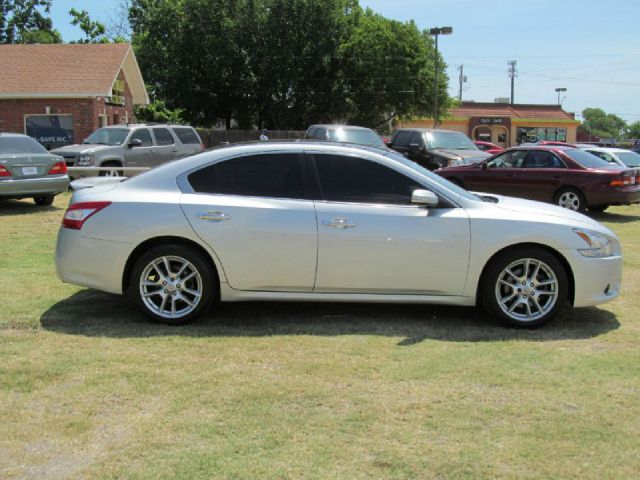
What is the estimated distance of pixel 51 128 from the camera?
91.8 ft

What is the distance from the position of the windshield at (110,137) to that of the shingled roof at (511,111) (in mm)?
56677

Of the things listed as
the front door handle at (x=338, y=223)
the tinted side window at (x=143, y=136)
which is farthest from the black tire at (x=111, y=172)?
the front door handle at (x=338, y=223)

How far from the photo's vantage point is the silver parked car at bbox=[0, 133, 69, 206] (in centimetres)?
1277

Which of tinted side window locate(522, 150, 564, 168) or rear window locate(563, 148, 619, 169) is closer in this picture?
rear window locate(563, 148, 619, 169)

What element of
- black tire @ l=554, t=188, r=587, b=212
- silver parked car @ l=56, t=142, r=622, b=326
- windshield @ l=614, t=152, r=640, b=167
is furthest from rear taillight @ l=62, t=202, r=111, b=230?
windshield @ l=614, t=152, r=640, b=167

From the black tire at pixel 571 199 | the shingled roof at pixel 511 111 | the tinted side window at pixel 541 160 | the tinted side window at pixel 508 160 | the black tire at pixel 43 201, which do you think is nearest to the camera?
the black tire at pixel 571 199

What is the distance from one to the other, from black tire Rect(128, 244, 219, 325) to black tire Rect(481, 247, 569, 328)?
2.33 metres

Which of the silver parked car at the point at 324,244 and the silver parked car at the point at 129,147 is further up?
the silver parked car at the point at 129,147

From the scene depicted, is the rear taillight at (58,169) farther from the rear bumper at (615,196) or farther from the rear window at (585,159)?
the rear bumper at (615,196)

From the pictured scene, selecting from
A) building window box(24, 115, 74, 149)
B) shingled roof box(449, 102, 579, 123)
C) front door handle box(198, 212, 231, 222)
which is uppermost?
shingled roof box(449, 102, 579, 123)

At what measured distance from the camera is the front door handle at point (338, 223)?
18.4 feet

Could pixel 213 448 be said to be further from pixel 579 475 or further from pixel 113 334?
pixel 113 334

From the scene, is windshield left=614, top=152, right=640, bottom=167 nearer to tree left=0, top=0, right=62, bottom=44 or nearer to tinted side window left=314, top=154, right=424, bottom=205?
tinted side window left=314, top=154, right=424, bottom=205

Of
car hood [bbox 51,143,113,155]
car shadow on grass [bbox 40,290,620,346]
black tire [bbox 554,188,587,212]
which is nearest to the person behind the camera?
car shadow on grass [bbox 40,290,620,346]
